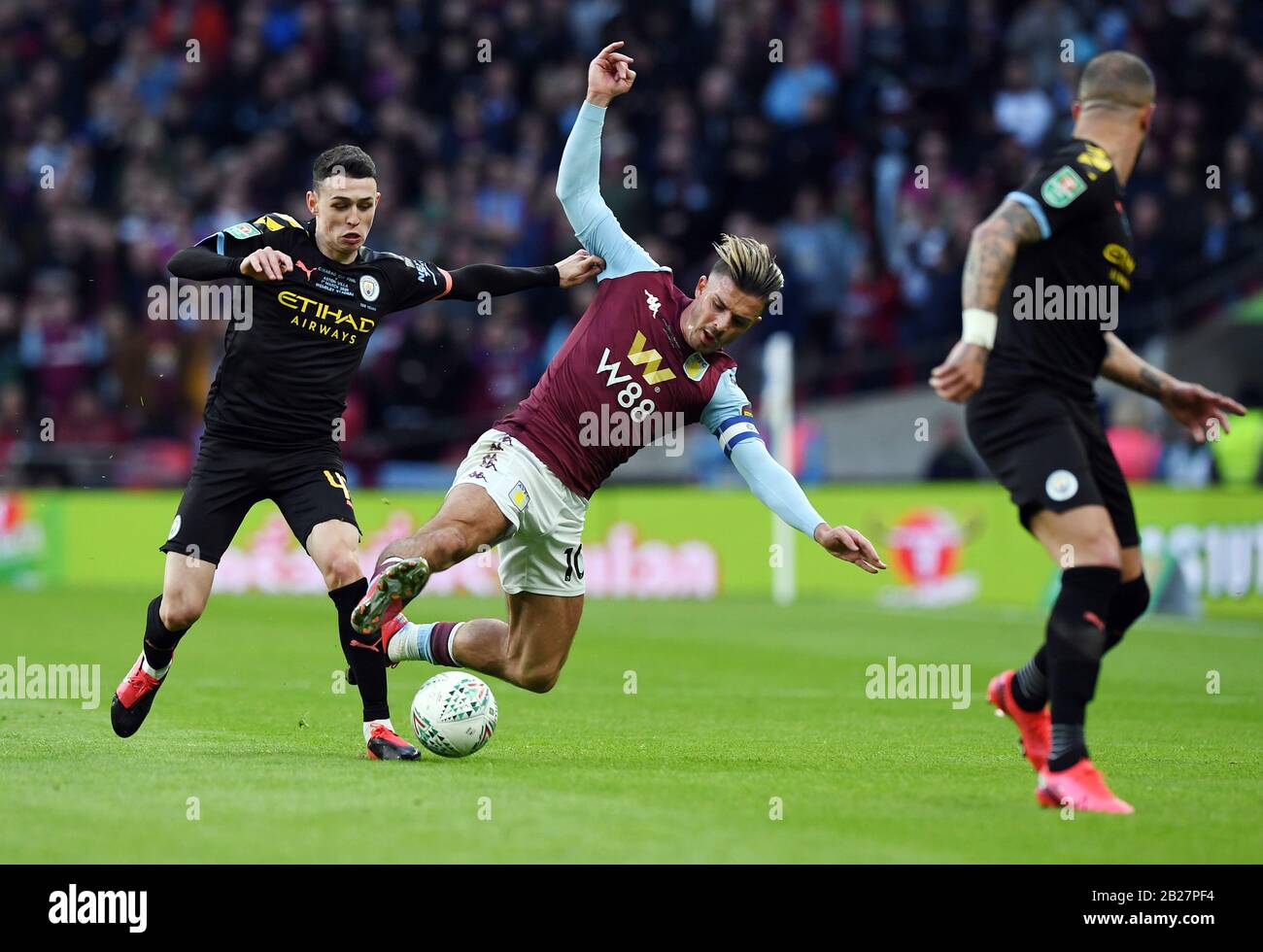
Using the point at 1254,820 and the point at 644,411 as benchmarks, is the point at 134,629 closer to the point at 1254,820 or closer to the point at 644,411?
the point at 644,411

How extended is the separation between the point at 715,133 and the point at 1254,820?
17.3 meters

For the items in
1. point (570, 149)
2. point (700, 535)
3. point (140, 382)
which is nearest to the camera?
point (570, 149)

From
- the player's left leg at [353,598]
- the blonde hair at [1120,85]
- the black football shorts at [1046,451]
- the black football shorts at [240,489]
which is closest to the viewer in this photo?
the black football shorts at [1046,451]

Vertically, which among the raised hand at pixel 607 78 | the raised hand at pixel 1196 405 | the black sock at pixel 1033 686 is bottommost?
the black sock at pixel 1033 686

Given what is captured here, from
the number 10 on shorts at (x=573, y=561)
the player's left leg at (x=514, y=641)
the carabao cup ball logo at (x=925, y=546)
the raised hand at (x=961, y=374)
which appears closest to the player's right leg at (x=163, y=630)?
the player's left leg at (x=514, y=641)

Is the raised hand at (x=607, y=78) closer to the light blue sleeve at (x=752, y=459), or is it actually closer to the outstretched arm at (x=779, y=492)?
the light blue sleeve at (x=752, y=459)

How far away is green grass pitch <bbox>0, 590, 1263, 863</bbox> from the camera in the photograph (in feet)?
19.0

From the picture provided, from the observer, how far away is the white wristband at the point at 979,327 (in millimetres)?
6441

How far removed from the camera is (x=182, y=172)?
2469 centimetres

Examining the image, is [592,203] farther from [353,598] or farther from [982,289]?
[982,289]

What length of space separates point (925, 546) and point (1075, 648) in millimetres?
12615

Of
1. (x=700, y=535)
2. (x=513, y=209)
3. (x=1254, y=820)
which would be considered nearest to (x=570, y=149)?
(x=1254, y=820)

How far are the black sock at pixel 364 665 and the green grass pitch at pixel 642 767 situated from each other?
0.83 feet

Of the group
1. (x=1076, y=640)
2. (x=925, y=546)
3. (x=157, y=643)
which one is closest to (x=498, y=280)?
(x=157, y=643)
